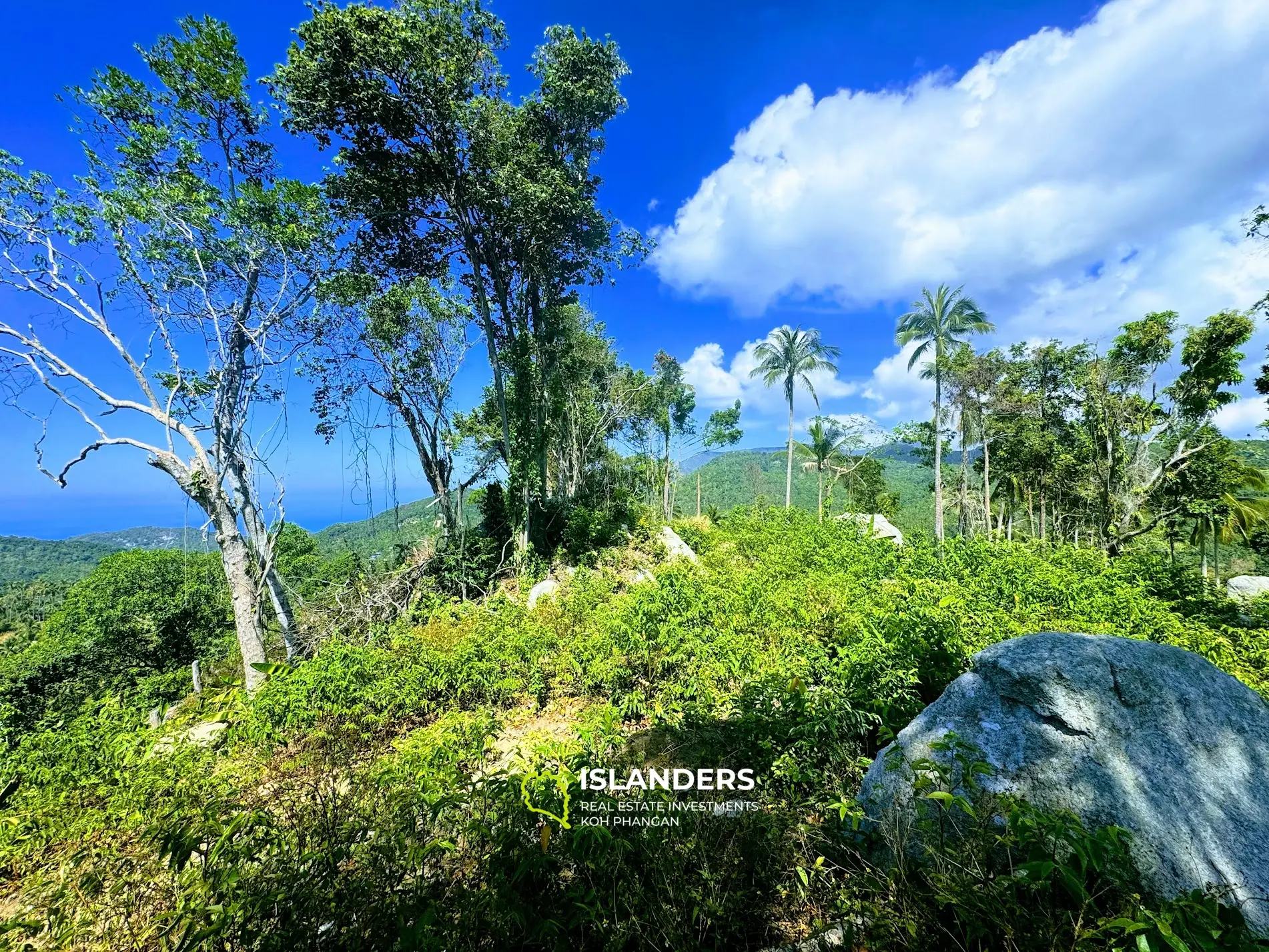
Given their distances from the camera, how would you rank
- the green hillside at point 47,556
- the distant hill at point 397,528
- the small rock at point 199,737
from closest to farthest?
the small rock at point 199,737 → the distant hill at point 397,528 → the green hillside at point 47,556

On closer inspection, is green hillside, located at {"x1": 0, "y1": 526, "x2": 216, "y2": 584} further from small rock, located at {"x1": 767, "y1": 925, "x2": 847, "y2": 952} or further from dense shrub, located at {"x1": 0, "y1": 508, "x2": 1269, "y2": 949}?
small rock, located at {"x1": 767, "y1": 925, "x2": 847, "y2": 952}

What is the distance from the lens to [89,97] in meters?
7.09

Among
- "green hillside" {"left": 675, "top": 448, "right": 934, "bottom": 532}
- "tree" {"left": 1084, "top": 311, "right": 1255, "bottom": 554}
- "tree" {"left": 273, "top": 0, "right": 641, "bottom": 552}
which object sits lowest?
"green hillside" {"left": 675, "top": 448, "right": 934, "bottom": 532}

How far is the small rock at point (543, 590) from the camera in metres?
9.26

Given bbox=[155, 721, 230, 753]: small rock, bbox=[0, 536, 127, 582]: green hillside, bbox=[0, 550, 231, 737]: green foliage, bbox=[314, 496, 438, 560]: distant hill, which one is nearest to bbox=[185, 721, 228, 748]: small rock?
bbox=[155, 721, 230, 753]: small rock

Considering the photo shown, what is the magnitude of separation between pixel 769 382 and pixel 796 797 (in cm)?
2159

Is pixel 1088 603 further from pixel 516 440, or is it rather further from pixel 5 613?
pixel 5 613

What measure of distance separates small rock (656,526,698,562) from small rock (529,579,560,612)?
322cm

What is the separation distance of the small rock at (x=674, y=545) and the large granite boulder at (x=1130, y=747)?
329 inches

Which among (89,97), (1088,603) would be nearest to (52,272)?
(89,97)

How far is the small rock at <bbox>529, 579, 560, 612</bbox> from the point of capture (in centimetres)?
926

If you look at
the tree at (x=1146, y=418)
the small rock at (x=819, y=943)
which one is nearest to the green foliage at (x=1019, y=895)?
the small rock at (x=819, y=943)

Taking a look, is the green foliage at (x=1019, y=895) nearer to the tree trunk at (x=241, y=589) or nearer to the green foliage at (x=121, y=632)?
the tree trunk at (x=241, y=589)

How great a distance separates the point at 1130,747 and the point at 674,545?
10.8 m
